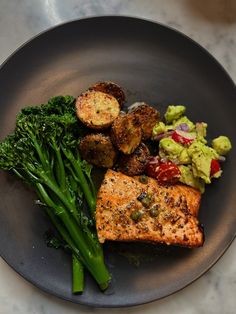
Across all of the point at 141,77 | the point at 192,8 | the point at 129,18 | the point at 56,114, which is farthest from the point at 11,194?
the point at 192,8

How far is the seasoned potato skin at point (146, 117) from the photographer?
3.83 m

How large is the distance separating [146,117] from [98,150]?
0.42m

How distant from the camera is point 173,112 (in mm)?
3918

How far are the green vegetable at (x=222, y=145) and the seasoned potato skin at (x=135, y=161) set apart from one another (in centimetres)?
50

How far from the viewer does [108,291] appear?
12.7 ft

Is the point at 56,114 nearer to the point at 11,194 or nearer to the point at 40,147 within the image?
the point at 40,147

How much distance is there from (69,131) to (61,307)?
131 centimetres

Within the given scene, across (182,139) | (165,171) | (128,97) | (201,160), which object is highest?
(128,97)

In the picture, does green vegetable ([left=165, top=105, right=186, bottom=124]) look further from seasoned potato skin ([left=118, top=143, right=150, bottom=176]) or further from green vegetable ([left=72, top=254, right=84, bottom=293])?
green vegetable ([left=72, top=254, right=84, bottom=293])

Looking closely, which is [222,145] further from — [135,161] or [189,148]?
[135,161]

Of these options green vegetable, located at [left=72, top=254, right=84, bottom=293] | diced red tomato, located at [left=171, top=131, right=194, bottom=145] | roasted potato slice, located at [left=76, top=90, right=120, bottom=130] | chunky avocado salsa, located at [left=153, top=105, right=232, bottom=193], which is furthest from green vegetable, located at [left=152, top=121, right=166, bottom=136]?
green vegetable, located at [left=72, top=254, right=84, bottom=293]

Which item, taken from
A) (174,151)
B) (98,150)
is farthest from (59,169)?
(174,151)

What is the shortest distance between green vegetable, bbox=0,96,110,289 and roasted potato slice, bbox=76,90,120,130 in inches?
4.6

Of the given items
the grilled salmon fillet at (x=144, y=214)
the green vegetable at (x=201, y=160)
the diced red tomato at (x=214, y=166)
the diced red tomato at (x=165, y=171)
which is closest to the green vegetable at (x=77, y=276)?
the grilled salmon fillet at (x=144, y=214)
